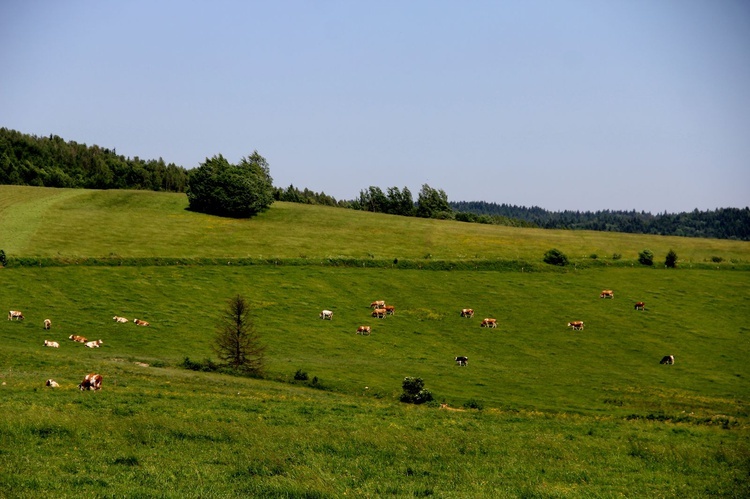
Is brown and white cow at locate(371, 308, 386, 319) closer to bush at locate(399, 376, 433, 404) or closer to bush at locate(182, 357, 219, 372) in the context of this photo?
bush at locate(182, 357, 219, 372)

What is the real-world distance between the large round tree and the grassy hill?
7433 millimetres

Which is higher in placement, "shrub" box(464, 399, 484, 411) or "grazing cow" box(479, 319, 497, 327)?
"grazing cow" box(479, 319, 497, 327)

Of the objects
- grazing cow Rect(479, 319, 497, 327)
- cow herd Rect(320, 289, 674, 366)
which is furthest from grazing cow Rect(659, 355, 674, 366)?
grazing cow Rect(479, 319, 497, 327)

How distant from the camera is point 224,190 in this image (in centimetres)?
12781

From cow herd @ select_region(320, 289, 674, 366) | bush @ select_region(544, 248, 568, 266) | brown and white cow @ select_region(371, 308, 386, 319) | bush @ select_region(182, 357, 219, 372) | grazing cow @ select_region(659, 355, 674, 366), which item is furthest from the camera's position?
bush @ select_region(544, 248, 568, 266)

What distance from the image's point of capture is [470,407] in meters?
41.5

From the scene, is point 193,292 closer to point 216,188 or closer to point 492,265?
point 492,265

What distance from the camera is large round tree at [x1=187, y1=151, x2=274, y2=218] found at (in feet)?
418

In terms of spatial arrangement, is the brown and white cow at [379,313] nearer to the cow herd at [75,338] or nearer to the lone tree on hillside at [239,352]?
the lone tree on hillside at [239,352]

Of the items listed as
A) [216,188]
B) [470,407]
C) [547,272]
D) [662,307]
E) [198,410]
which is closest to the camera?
[198,410]

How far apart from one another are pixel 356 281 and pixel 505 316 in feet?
65.1

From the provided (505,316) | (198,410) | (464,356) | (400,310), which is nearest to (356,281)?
(400,310)

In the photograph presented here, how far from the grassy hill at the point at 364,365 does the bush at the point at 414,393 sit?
1949 millimetres

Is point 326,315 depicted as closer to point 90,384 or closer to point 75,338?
point 75,338
